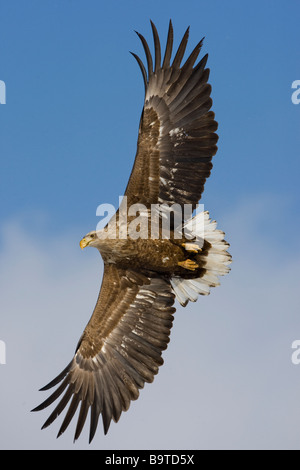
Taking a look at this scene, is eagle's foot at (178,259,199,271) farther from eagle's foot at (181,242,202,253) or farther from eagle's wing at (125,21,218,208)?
eagle's wing at (125,21,218,208)

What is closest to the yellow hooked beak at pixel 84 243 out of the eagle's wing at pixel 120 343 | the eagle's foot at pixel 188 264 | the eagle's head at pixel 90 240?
the eagle's head at pixel 90 240

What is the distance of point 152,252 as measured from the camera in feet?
37.0

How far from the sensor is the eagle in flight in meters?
11.0

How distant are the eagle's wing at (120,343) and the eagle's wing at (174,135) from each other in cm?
145

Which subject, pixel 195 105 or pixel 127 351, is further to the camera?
pixel 127 351

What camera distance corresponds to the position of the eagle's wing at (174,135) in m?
11.0

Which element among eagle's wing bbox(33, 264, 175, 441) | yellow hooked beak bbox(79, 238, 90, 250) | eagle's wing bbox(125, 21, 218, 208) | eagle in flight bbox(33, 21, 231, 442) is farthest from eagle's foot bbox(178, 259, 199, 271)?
yellow hooked beak bbox(79, 238, 90, 250)

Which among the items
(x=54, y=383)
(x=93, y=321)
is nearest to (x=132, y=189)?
(x=93, y=321)

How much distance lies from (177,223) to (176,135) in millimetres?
1306

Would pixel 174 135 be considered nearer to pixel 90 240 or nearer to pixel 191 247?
pixel 191 247

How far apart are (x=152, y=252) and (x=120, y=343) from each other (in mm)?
1688

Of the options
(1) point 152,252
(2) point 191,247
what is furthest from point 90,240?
(2) point 191,247

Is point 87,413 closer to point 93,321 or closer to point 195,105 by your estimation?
point 93,321

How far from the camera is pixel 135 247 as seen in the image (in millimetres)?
11250
